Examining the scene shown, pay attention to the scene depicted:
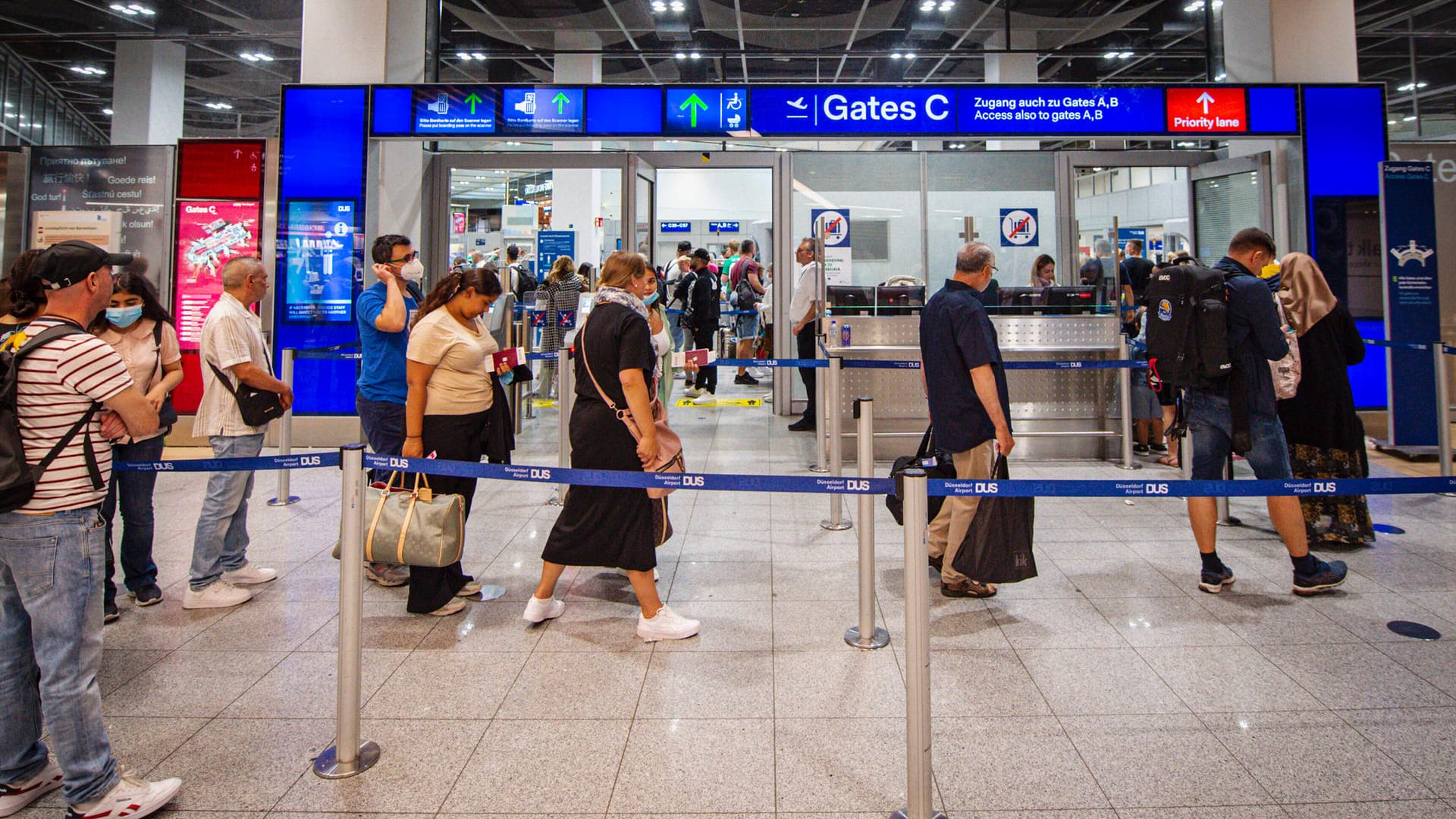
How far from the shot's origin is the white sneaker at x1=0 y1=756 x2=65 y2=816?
219 cm

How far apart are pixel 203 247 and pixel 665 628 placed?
6546mm

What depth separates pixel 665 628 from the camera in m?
3.37

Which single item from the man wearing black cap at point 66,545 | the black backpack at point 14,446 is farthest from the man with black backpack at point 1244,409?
the black backpack at point 14,446

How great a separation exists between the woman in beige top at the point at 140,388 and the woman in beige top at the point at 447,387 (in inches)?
40.0

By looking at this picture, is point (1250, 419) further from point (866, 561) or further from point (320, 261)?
point (320, 261)

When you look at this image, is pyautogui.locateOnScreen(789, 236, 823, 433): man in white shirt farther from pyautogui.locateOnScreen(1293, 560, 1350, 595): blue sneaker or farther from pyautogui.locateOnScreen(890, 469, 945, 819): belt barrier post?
pyautogui.locateOnScreen(890, 469, 945, 819): belt barrier post

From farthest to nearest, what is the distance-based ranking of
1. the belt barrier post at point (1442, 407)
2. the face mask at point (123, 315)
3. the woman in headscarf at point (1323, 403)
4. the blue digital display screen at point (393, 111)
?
the blue digital display screen at point (393, 111) → the belt barrier post at point (1442, 407) → the woman in headscarf at point (1323, 403) → the face mask at point (123, 315)

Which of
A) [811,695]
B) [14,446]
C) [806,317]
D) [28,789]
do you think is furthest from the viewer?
[806,317]

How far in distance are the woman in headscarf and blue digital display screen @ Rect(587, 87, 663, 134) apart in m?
4.47

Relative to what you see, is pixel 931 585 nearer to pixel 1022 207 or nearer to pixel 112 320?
pixel 112 320

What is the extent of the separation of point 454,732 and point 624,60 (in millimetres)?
11493

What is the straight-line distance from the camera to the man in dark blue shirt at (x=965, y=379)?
11.6 ft

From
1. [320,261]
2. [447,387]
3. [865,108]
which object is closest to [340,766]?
[447,387]

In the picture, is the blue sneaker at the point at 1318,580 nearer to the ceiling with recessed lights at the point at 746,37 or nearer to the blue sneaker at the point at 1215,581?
the blue sneaker at the point at 1215,581
